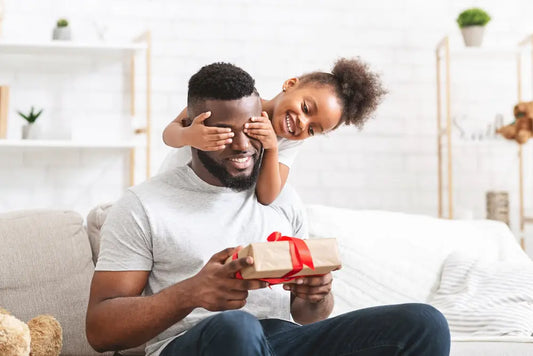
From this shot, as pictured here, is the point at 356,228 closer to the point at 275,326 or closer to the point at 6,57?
the point at 275,326

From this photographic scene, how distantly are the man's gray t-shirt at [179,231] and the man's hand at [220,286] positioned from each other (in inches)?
8.2

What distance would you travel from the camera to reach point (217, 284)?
1372 mm

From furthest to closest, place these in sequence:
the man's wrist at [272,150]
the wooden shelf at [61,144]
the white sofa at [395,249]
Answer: the wooden shelf at [61,144] → the white sofa at [395,249] → the man's wrist at [272,150]

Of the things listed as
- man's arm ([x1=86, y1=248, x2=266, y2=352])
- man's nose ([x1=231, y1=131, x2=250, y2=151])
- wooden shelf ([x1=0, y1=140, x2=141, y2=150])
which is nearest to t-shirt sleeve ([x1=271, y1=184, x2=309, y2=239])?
man's nose ([x1=231, y1=131, x2=250, y2=151])

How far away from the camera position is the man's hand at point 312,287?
1.49 metres

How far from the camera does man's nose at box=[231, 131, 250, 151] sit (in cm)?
157

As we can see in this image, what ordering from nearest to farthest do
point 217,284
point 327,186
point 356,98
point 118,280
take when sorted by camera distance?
1. point 217,284
2. point 118,280
3. point 356,98
4. point 327,186

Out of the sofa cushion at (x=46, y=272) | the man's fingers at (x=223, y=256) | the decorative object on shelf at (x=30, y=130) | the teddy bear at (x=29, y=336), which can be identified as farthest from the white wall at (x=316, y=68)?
the man's fingers at (x=223, y=256)

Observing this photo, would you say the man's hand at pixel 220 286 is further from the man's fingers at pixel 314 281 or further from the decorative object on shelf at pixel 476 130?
the decorative object on shelf at pixel 476 130

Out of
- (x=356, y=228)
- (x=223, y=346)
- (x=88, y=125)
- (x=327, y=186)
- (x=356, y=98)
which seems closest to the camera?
(x=223, y=346)

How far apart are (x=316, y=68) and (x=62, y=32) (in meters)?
1.21

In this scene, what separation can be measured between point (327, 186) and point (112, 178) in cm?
104

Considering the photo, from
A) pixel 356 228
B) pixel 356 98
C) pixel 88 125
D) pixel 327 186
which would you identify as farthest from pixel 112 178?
pixel 356 98

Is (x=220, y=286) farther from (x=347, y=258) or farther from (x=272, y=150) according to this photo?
(x=347, y=258)
